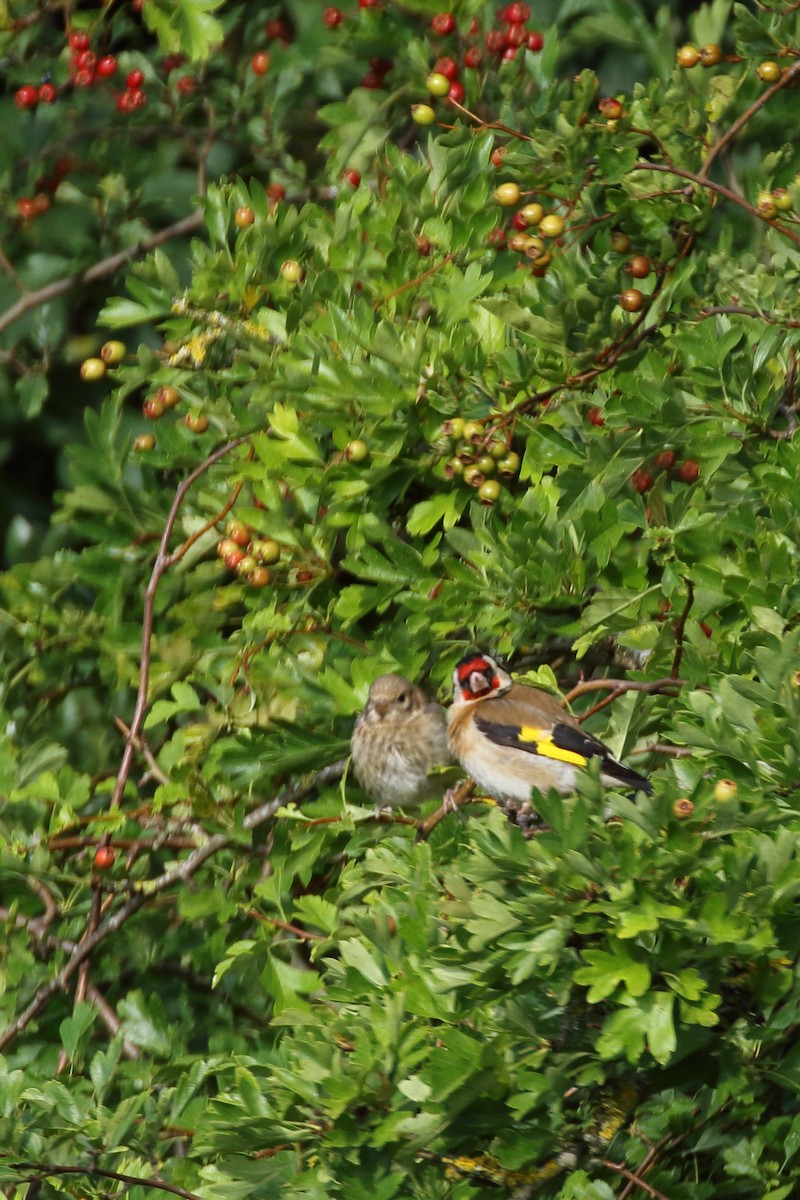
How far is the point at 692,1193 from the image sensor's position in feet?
8.91

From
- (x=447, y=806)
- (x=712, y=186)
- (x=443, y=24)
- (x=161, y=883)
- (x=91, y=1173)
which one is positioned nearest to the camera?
(x=91, y=1173)

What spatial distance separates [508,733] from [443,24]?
6.24 feet

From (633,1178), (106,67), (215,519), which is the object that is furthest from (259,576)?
(106,67)

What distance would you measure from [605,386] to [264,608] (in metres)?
0.89

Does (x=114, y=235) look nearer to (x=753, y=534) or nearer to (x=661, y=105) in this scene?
(x=661, y=105)

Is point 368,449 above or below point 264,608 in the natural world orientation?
above

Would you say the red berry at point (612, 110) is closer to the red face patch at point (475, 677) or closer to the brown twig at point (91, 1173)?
the red face patch at point (475, 677)

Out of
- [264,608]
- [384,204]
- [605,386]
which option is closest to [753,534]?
[605,386]

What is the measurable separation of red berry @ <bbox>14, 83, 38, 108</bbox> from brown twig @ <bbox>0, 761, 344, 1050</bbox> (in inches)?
92.2

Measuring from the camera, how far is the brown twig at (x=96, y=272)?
5.30 meters

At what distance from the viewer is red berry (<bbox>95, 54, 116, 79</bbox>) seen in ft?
16.6

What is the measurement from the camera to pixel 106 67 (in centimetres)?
506

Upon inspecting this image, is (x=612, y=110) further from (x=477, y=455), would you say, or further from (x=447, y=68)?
(x=447, y=68)

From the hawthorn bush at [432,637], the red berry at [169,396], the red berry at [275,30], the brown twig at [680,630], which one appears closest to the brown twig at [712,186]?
the hawthorn bush at [432,637]
